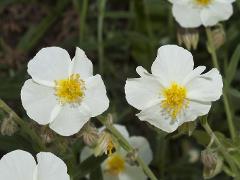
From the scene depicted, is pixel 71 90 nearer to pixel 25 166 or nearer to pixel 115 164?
pixel 25 166

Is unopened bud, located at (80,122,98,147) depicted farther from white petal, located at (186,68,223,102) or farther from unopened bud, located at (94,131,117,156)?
white petal, located at (186,68,223,102)

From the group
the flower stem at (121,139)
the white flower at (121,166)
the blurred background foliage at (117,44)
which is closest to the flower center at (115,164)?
the white flower at (121,166)

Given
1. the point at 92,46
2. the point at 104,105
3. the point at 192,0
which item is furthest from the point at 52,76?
the point at 92,46

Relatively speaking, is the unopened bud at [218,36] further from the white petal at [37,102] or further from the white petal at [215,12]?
the white petal at [37,102]

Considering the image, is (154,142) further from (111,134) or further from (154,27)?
(111,134)

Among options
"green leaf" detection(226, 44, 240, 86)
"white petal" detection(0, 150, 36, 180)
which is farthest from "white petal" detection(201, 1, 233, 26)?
"white petal" detection(0, 150, 36, 180)
